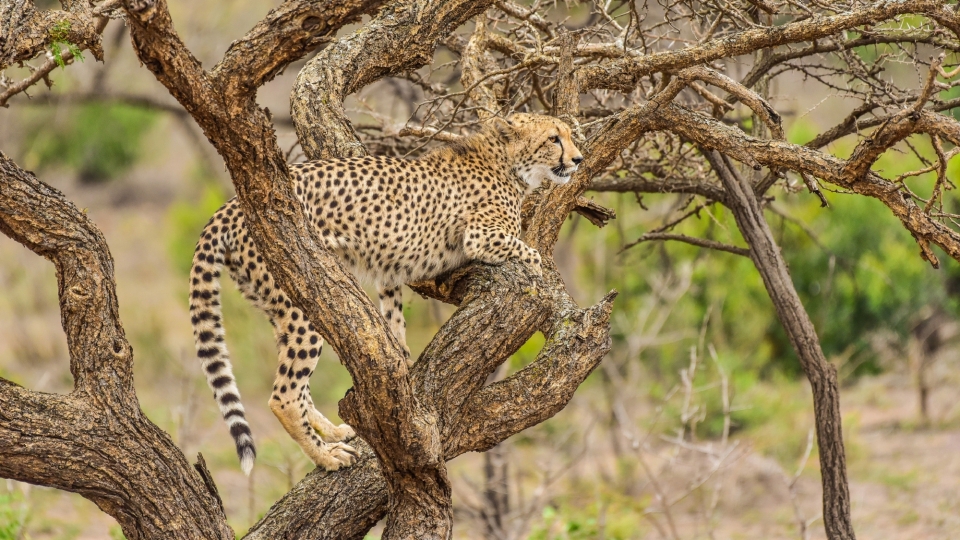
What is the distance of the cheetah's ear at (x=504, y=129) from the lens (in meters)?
4.83

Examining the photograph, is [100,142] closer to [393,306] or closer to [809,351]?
[393,306]

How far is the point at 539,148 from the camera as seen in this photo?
475 centimetres

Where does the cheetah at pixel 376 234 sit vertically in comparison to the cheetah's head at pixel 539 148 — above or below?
below

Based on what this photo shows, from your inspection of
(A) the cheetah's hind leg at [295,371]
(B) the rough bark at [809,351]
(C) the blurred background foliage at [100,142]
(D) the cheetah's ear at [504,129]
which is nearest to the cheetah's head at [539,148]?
(D) the cheetah's ear at [504,129]

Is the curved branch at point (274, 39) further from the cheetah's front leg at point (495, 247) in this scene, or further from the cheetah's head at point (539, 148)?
the cheetah's head at point (539, 148)

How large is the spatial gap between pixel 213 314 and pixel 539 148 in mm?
1668

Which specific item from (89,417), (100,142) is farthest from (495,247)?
(100,142)

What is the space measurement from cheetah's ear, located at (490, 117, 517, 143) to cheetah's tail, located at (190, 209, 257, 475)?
53.8 inches

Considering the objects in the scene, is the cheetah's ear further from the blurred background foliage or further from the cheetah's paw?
the blurred background foliage

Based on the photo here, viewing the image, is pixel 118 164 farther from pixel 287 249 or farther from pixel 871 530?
pixel 287 249

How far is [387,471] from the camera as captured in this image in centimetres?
332

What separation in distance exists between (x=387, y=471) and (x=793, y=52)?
2.89 metres

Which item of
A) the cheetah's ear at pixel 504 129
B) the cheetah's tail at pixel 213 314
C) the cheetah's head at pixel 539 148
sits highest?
the cheetah's ear at pixel 504 129

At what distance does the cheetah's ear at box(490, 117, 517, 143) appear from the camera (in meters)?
4.83
